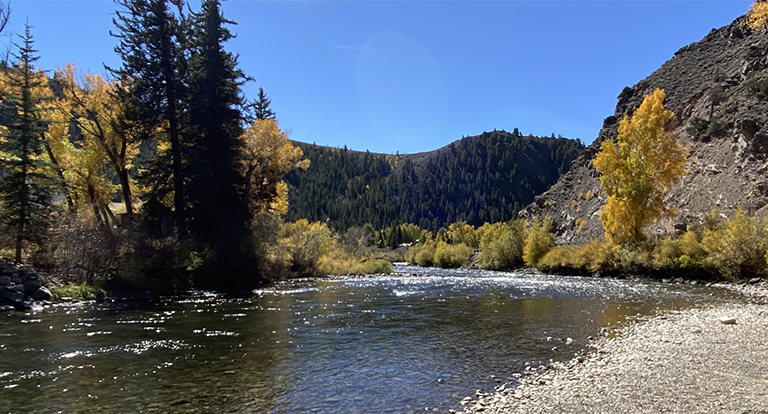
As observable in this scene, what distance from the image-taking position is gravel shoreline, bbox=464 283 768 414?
657cm

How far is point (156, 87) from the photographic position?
28.2 metres

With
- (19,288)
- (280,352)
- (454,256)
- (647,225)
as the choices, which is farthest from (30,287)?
(454,256)

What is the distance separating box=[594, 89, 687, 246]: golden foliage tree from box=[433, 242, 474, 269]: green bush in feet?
120

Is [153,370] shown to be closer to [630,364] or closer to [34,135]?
[630,364]

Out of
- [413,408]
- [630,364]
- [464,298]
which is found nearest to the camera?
[413,408]

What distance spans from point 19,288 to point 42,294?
855 mm

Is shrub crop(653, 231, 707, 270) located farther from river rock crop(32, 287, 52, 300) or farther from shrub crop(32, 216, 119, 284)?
river rock crop(32, 287, 52, 300)

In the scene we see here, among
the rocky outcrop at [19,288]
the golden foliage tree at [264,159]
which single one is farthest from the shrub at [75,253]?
the golden foliage tree at [264,159]

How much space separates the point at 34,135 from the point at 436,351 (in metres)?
21.6

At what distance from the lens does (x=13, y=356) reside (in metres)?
10.0

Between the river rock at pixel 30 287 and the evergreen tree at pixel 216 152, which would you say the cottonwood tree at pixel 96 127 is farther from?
the river rock at pixel 30 287

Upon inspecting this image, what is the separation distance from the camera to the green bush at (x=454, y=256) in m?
73.5

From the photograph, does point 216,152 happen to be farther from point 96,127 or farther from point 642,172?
point 642,172

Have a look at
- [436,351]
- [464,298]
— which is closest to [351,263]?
[464,298]
